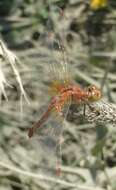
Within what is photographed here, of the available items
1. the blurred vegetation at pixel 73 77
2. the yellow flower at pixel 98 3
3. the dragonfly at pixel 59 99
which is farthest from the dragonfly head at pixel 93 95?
the yellow flower at pixel 98 3

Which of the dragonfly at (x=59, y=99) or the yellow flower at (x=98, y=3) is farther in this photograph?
the yellow flower at (x=98, y=3)

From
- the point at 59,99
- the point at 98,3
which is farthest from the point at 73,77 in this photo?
the point at 59,99

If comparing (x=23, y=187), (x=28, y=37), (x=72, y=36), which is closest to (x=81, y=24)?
(x=72, y=36)

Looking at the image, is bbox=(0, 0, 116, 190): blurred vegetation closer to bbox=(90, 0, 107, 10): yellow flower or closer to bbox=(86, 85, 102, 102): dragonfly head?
bbox=(90, 0, 107, 10): yellow flower

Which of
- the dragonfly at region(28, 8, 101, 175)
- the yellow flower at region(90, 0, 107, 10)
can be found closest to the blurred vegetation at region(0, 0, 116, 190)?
the yellow flower at region(90, 0, 107, 10)

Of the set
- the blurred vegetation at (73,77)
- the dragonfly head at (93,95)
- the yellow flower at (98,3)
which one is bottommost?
the blurred vegetation at (73,77)

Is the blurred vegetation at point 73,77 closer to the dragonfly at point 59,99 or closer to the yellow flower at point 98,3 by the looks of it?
the yellow flower at point 98,3

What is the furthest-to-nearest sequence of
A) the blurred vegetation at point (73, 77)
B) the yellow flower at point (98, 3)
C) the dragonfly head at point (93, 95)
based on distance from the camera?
the yellow flower at point (98, 3)
the blurred vegetation at point (73, 77)
the dragonfly head at point (93, 95)

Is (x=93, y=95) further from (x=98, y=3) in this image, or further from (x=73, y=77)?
(x=98, y=3)
